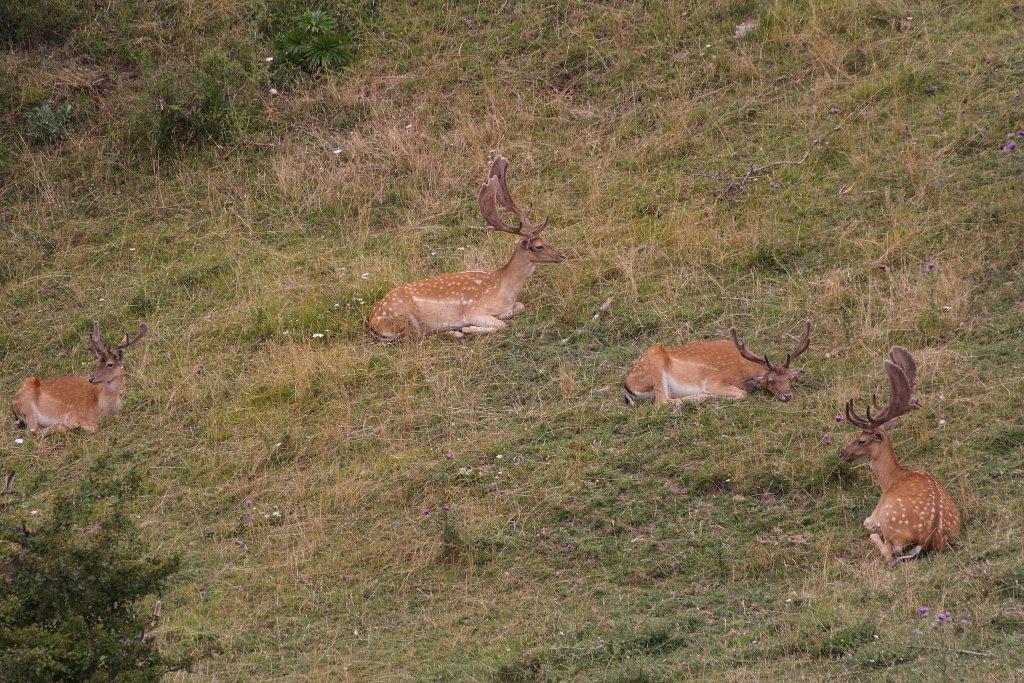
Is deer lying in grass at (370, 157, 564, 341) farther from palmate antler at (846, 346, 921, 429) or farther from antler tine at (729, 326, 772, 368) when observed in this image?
palmate antler at (846, 346, 921, 429)

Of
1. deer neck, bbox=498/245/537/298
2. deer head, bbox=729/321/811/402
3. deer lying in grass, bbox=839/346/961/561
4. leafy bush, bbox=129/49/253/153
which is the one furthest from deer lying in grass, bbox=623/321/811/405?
leafy bush, bbox=129/49/253/153

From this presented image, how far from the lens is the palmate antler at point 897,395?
30.1ft

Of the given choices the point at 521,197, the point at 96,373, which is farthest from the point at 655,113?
the point at 96,373

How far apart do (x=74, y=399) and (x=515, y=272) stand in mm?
3874

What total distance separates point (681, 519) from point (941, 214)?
15.5ft

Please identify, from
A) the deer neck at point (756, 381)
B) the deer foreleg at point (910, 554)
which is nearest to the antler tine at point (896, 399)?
the deer foreleg at point (910, 554)

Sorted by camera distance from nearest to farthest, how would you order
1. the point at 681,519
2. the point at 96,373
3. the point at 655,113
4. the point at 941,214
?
the point at 681,519
the point at 96,373
the point at 941,214
the point at 655,113

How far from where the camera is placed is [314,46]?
54.3ft

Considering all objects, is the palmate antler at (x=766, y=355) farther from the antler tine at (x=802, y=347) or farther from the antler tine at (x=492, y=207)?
the antler tine at (x=492, y=207)

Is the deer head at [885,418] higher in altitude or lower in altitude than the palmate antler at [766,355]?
higher

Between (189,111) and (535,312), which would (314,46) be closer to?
(189,111)

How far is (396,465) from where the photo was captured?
10383 millimetres

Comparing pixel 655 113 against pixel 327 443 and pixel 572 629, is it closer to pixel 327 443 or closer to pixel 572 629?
pixel 327 443

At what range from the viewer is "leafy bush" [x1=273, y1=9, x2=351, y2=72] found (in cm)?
1648
